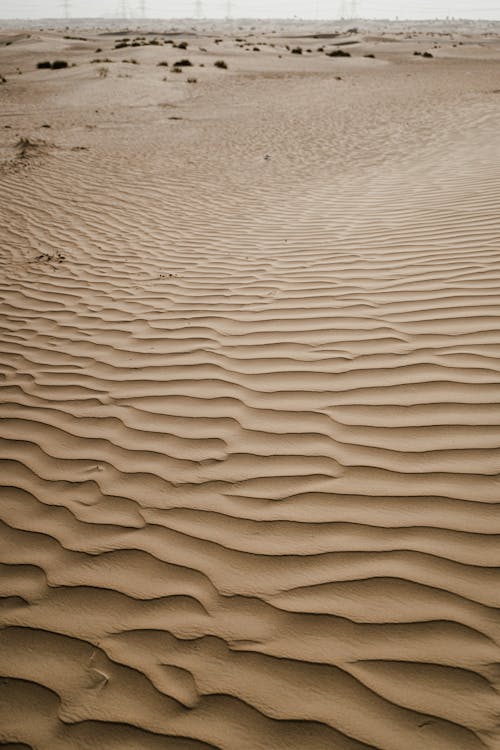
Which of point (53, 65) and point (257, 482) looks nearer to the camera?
point (257, 482)

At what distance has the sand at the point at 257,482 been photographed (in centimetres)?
151

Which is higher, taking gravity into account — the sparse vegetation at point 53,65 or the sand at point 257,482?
the sparse vegetation at point 53,65

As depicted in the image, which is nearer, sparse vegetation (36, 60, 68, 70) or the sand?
the sand

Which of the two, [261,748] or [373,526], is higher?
[373,526]

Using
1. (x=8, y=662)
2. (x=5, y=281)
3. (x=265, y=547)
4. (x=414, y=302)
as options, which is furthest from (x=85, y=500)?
(x=5, y=281)

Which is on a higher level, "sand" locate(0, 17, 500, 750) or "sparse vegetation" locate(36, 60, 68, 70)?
"sparse vegetation" locate(36, 60, 68, 70)

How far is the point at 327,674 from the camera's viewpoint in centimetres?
153

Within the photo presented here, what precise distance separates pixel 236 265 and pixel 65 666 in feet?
12.2

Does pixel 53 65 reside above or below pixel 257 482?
above

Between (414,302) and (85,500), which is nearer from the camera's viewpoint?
(85,500)

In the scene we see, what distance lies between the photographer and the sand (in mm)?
1511

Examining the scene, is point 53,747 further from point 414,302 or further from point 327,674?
point 414,302

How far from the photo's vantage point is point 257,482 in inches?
87.9

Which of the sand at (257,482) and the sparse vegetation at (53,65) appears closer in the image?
the sand at (257,482)
